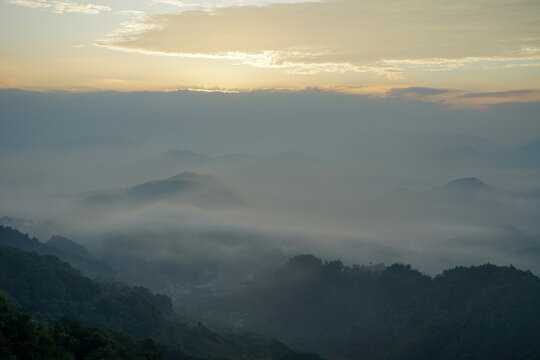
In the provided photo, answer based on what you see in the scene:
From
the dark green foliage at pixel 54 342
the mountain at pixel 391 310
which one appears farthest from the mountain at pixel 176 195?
the dark green foliage at pixel 54 342

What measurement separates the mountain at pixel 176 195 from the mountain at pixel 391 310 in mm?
84476

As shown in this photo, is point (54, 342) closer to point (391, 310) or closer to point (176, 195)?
point (391, 310)

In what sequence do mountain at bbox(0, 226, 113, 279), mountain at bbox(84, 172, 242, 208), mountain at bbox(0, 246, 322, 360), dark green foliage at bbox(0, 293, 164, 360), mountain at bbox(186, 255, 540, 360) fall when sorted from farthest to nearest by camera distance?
mountain at bbox(84, 172, 242, 208) < mountain at bbox(0, 226, 113, 279) < mountain at bbox(186, 255, 540, 360) < mountain at bbox(0, 246, 322, 360) < dark green foliage at bbox(0, 293, 164, 360)

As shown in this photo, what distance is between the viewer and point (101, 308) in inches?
1981

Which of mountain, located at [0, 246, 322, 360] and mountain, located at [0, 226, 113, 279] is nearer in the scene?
mountain, located at [0, 246, 322, 360]

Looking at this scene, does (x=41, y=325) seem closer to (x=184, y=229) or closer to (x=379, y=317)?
(x=379, y=317)

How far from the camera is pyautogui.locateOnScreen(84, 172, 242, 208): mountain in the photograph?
6668 inches

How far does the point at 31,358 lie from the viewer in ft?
69.3

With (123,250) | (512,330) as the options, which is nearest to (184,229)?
(123,250)

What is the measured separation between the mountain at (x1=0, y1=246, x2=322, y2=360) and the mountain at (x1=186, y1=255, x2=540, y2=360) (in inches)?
554

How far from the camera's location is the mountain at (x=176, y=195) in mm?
169375

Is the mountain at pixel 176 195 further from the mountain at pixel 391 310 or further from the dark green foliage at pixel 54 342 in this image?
the dark green foliage at pixel 54 342

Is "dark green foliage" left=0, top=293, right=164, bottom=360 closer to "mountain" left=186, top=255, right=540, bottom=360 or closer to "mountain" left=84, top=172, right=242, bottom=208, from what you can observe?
"mountain" left=186, top=255, right=540, bottom=360

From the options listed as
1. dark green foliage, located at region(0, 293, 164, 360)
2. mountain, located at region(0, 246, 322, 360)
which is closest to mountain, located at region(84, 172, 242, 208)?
mountain, located at region(0, 246, 322, 360)
